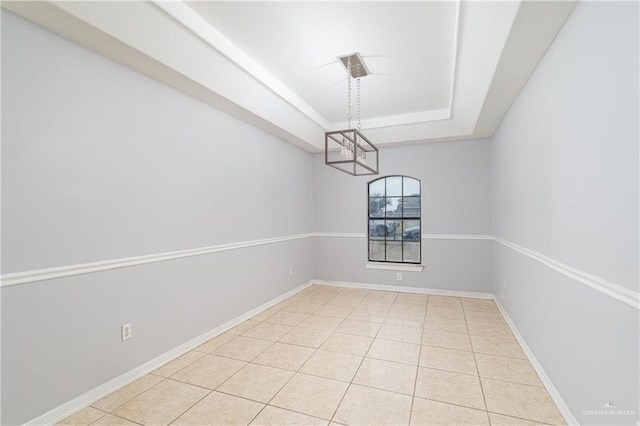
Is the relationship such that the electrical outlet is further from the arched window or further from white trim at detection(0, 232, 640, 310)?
the arched window

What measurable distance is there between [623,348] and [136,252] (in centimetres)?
291

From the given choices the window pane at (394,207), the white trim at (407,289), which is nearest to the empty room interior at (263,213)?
the white trim at (407,289)

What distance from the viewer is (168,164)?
263cm

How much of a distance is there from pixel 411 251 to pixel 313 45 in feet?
11.6

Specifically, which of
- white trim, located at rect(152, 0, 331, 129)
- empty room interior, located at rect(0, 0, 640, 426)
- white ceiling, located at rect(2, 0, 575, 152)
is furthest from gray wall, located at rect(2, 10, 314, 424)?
white trim, located at rect(152, 0, 331, 129)

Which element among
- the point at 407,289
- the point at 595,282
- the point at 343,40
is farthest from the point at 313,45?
the point at 407,289

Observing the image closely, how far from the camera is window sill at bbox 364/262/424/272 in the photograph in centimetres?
482

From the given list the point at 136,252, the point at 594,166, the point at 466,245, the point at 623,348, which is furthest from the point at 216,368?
the point at 466,245

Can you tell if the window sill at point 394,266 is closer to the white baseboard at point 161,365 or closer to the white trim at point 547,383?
the white baseboard at point 161,365

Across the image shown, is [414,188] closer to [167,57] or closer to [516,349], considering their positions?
[516,349]

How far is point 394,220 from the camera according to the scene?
5098mm

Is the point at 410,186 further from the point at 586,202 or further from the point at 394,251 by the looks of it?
the point at 586,202

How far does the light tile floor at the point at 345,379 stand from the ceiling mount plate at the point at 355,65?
270 centimetres

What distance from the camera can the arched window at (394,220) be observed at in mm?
4984
